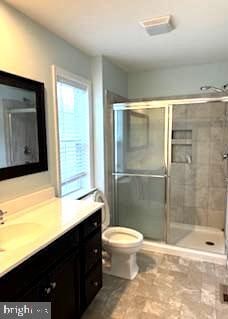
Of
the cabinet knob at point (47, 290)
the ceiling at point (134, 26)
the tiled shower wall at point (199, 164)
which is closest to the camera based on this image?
the cabinet knob at point (47, 290)

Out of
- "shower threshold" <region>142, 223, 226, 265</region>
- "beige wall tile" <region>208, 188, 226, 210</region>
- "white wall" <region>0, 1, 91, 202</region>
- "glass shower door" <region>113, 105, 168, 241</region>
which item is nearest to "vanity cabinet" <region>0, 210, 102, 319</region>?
"white wall" <region>0, 1, 91, 202</region>

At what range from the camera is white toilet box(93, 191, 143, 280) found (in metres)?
2.35

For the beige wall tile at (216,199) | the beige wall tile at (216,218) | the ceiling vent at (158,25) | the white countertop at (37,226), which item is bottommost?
the beige wall tile at (216,218)

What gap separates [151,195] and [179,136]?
3.50ft

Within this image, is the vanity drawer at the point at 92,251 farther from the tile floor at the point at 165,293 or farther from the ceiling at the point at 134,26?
the ceiling at the point at 134,26

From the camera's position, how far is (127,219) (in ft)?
11.1

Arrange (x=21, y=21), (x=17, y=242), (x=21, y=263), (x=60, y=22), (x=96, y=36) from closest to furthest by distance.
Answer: (x=21, y=263) → (x=17, y=242) → (x=21, y=21) → (x=60, y=22) → (x=96, y=36)

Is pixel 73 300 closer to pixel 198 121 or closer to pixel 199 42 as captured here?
pixel 199 42

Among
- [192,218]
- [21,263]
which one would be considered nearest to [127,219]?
[192,218]

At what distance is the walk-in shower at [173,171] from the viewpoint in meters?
3.09

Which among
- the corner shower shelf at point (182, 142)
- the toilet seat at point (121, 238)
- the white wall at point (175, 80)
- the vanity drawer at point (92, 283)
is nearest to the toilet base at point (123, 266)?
the toilet seat at point (121, 238)

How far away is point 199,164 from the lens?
359 centimetres

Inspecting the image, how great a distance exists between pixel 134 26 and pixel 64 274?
2.02m

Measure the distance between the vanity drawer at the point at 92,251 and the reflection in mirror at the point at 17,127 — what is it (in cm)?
81
